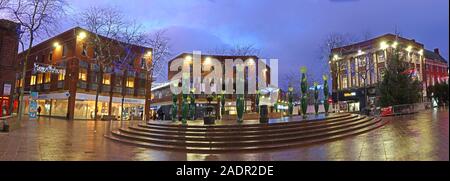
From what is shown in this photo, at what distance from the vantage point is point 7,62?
80.3 ft

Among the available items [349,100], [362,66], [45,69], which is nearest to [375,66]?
[362,66]

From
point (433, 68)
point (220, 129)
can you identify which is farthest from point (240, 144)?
point (433, 68)

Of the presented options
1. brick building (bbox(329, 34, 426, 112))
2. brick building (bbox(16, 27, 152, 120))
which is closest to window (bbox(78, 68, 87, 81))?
brick building (bbox(16, 27, 152, 120))

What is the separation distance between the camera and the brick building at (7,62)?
2353cm

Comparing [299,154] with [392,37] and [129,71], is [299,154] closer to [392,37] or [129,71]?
[129,71]

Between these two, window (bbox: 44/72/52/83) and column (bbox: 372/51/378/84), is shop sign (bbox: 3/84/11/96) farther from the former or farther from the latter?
column (bbox: 372/51/378/84)

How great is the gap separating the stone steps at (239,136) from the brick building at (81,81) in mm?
20272

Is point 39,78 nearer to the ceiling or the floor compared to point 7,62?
nearer to the ceiling

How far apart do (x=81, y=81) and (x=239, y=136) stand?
1226 inches

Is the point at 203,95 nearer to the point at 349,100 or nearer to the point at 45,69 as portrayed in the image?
the point at 349,100

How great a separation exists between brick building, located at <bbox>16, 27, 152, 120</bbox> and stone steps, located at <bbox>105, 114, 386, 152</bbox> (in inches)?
798

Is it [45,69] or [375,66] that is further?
[375,66]

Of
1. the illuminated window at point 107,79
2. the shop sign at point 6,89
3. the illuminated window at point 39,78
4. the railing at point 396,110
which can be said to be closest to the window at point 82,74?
the illuminated window at point 107,79

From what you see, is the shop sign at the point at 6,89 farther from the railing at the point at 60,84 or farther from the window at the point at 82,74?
the railing at the point at 60,84
